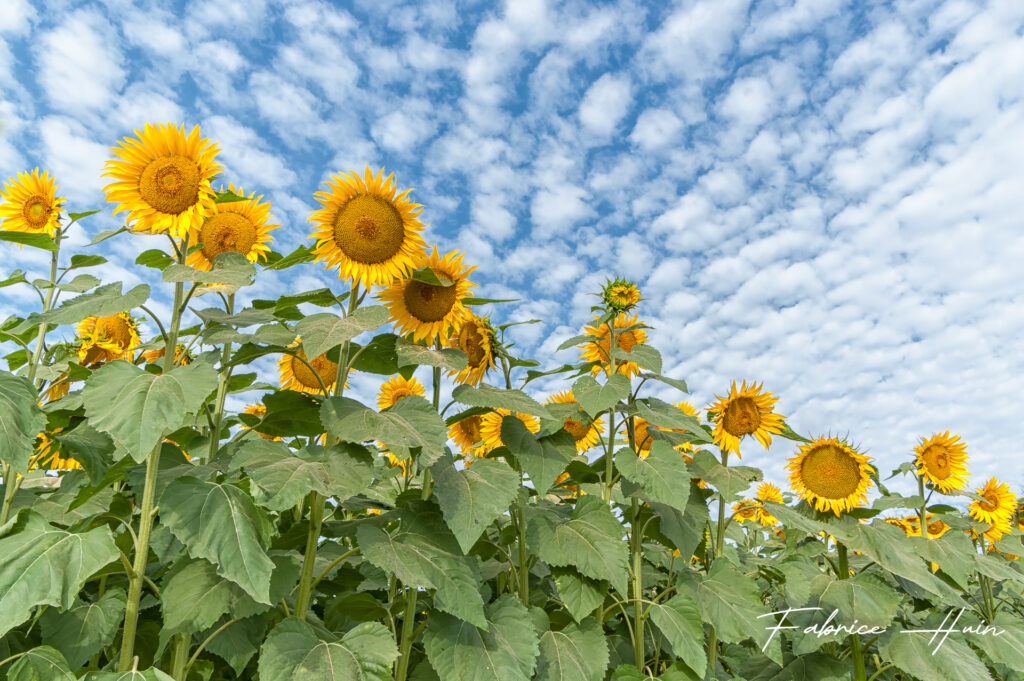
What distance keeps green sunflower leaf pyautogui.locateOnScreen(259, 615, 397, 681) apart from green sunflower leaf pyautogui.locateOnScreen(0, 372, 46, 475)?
94 cm

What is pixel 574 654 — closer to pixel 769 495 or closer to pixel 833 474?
pixel 833 474

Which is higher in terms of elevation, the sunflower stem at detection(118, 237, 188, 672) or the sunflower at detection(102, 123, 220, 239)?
the sunflower at detection(102, 123, 220, 239)

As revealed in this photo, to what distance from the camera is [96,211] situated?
3049 mm

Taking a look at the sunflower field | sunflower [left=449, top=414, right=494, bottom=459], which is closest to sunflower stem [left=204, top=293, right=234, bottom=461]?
the sunflower field

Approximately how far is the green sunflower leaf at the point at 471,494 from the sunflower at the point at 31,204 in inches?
110

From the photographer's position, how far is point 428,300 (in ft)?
9.61

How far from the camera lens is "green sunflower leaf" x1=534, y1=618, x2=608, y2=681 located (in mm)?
2635

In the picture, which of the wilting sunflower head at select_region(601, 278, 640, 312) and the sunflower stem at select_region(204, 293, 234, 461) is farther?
the wilting sunflower head at select_region(601, 278, 640, 312)

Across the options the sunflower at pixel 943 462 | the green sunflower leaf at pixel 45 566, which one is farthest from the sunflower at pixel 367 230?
the sunflower at pixel 943 462

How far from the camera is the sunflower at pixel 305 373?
3.36 m

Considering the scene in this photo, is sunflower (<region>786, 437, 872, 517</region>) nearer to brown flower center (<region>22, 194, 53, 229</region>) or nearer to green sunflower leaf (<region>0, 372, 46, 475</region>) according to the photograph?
green sunflower leaf (<region>0, 372, 46, 475</region>)

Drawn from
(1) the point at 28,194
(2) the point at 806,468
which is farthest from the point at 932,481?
(1) the point at 28,194

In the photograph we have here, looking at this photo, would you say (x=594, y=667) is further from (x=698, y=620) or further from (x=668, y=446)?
(x=668, y=446)

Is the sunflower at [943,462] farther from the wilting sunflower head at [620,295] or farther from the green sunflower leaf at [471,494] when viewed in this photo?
the green sunflower leaf at [471,494]
